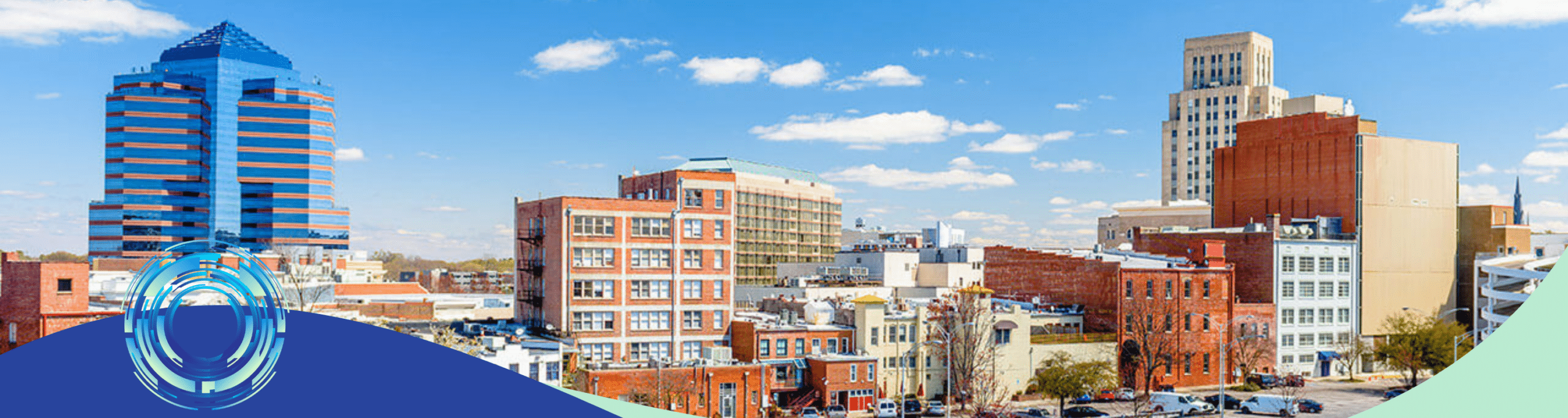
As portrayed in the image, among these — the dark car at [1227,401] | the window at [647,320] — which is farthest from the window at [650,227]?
the dark car at [1227,401]

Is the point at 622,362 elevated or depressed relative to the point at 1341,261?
depressed

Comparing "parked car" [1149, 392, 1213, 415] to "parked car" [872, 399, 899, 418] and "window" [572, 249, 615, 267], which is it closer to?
"parked car" [872, 399, 899, 418]

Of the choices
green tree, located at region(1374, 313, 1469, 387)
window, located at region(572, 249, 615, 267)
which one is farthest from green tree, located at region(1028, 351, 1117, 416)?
window, located at region(572, 249, 615, 267)

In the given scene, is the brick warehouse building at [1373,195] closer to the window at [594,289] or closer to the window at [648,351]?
the window at [648,351]

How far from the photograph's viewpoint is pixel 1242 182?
99.4 metres

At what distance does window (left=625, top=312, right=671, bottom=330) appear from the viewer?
2653 inches

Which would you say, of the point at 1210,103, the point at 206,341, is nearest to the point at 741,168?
the point at 1210,103

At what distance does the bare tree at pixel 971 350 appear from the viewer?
69.6 m

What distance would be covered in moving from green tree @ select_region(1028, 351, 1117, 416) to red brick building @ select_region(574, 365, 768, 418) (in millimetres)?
17001

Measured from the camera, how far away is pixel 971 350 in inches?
2744

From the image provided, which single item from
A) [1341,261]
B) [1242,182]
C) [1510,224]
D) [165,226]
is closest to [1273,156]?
[1242,182]

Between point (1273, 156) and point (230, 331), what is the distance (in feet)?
282

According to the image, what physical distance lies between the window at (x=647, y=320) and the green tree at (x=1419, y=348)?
50.4 m

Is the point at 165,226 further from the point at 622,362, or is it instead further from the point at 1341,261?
the point at 1341,261
